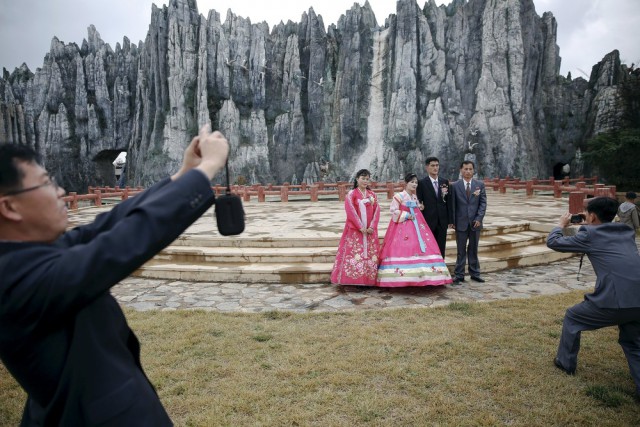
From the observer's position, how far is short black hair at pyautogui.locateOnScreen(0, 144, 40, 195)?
1073mm

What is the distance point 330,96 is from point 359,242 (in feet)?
116

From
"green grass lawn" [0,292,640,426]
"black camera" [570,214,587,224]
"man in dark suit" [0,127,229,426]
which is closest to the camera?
"man in dark suit" [0,127,229,426]

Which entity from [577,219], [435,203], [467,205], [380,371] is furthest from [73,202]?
[577,219]

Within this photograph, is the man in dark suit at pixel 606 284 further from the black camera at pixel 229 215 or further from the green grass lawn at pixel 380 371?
the black camera at pixel 229 215

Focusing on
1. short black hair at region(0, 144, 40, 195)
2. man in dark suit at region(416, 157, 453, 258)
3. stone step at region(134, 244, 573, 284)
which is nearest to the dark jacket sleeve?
man in dark suit at region(416, 157, 453, 258)

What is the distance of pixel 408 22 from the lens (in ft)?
120

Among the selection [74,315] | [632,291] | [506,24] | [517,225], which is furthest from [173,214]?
[506,24]

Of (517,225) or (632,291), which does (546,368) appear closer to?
(632,291)

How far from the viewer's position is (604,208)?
3.30 meters

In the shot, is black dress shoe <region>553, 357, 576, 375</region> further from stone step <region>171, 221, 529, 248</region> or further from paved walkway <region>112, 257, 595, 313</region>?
stone step <region>171, 221, 529, 248</region>

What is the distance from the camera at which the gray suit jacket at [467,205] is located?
6.46 metres

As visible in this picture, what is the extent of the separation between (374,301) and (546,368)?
2.39 m

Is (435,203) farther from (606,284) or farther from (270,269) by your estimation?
(606,284)

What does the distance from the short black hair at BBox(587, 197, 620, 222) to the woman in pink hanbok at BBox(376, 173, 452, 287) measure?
2.76 m
